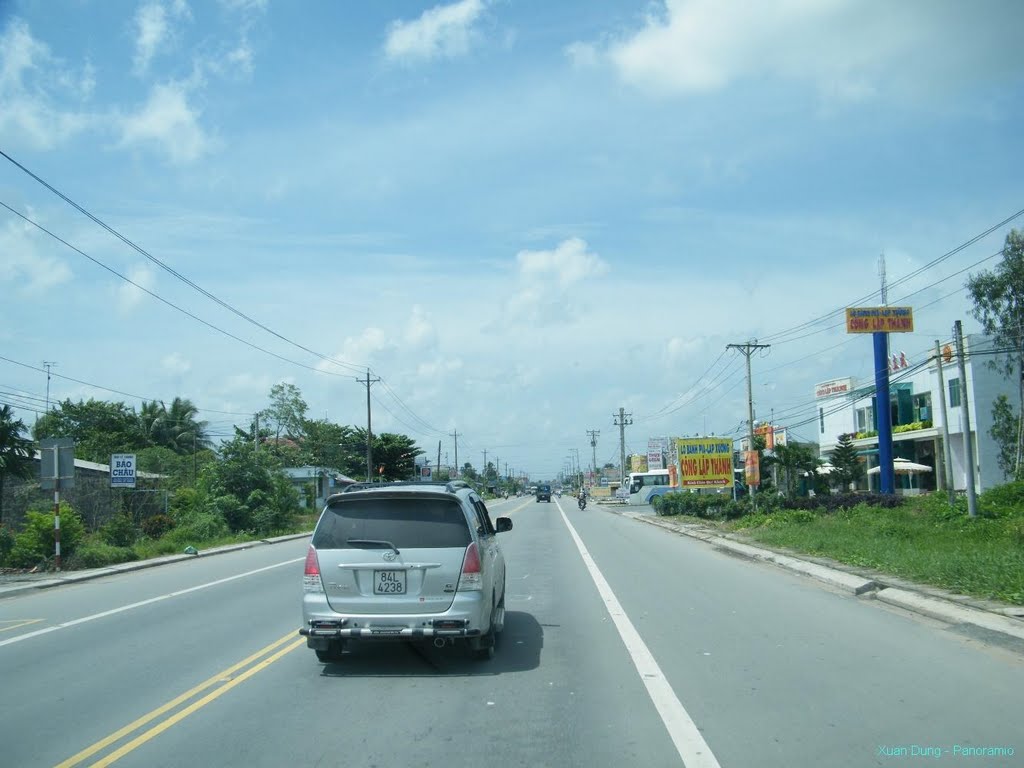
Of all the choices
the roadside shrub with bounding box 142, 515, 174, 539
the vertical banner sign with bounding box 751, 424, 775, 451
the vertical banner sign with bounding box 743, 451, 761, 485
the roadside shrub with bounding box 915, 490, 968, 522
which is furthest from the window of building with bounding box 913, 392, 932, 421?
the roadside shrub with bounding box 142, 515, 174, 539

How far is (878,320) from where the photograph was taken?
149 feet

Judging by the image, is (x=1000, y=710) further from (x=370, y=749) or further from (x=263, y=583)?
(x=263, y=583)

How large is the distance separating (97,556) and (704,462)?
40.2 meters

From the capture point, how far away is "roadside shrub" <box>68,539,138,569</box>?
2014cm

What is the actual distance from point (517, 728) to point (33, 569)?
17.0 metres

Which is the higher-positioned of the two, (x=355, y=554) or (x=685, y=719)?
(x=355, y=554)

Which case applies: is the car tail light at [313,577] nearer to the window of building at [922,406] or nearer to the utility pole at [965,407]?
the utility pole at [965,407]

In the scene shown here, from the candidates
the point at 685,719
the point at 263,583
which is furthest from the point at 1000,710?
the point at 263,583

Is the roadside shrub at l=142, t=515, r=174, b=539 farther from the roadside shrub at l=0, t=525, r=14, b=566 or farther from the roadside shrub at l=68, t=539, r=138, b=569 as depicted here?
the roadside shrub at l=0, t=525, r=14, b=566

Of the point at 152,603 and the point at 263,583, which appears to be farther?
the point at 263,583

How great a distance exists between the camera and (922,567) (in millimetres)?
15250

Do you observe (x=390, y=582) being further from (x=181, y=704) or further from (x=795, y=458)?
(x=795, y=458)

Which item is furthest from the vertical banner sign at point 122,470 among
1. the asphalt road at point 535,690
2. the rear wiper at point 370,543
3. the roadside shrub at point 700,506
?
the roadside shrub at point 700,506

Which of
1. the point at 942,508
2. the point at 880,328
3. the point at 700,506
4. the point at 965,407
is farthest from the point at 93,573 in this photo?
the point at 880,328
